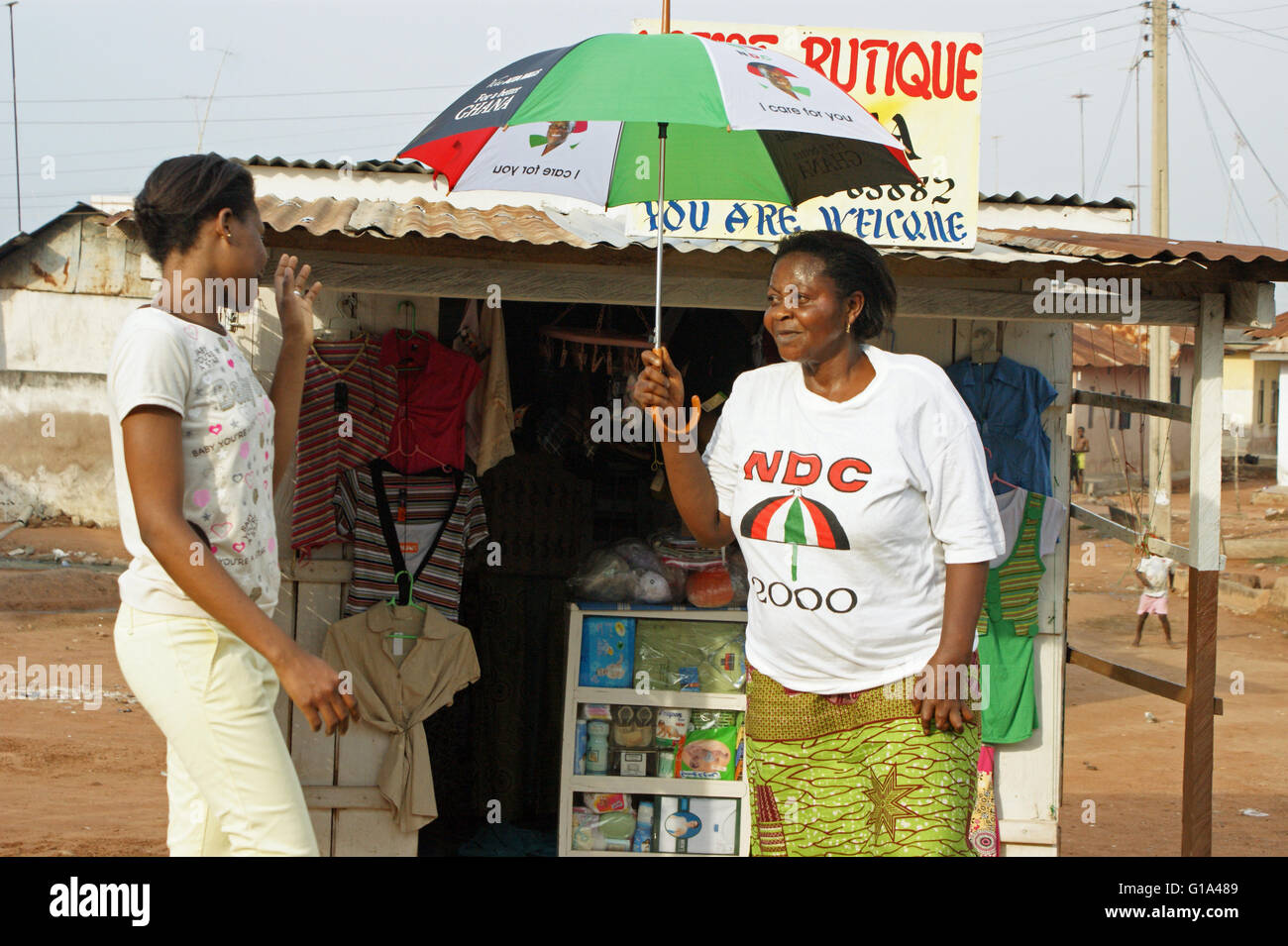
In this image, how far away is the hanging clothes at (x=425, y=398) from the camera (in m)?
5.12

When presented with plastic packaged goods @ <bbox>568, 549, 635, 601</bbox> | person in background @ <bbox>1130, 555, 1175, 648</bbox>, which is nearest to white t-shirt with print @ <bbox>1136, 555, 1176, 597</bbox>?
person in background @ <bbox>1130, 555, 1175, 648</bbox>

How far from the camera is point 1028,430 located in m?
5.56

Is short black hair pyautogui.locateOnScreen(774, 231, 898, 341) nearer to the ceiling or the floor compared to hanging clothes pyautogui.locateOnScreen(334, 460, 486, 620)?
nearer to the ceiling

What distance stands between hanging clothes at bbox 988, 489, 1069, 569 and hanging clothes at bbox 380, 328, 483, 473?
8.03 ft

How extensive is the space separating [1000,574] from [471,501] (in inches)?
93.9

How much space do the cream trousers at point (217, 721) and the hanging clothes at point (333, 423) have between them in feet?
8.58

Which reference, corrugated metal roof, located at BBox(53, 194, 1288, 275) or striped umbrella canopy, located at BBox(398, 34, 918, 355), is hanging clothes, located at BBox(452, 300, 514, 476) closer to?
corrugated metal roof, located at BBox(53, 194, 1288, 275)

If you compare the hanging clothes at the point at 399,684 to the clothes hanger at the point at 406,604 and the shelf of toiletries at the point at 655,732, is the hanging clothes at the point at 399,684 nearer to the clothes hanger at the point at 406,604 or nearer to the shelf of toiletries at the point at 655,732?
the clothes hanger at the point at 406,604

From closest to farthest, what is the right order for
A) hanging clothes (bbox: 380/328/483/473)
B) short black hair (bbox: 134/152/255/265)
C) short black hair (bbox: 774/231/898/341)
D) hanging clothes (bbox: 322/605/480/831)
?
1. short black hair (bbox: 134/152/255/265)
2. short black hair (bbox: 774/231/898/341)
3. hanging clothes (bbox: 322/605/480/831)
4. hanging clothes (bbox: 380/328/483/473)

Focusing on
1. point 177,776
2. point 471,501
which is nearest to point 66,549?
point 471,501

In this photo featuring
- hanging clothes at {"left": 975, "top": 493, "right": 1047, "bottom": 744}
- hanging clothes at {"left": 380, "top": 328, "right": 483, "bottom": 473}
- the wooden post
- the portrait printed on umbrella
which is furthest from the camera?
hanging clothes at {"left": 975, "top": 493, "right": 1047, "bottom": 744}

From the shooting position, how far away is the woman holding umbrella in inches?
107

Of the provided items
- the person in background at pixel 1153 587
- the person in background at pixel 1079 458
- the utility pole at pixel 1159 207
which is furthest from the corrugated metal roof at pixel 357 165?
the person in background at pixel 1079 458
